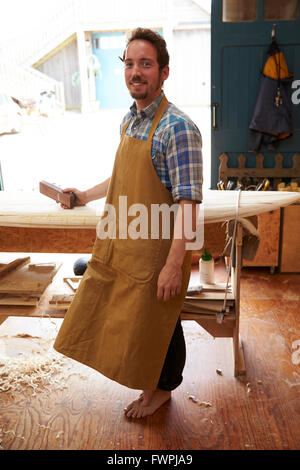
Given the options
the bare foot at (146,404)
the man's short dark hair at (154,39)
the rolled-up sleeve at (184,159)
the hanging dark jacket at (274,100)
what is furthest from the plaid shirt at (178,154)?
the hanging dark jacket at (274,100)

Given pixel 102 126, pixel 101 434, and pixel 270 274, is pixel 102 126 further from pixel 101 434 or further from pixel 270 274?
pixel 101 434

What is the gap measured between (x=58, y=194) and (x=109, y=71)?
28.1 feet

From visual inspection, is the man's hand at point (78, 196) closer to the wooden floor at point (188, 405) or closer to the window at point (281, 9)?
the wooden floor at point (188, 405)

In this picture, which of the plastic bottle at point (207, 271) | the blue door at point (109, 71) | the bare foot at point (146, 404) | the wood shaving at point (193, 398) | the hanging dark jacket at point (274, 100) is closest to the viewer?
the bare foot at point (146, 404)

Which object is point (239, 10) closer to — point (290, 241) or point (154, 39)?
point (290, 241)

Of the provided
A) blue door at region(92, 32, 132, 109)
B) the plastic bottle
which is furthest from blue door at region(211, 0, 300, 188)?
blue door at region(92, 32, 132, 109)

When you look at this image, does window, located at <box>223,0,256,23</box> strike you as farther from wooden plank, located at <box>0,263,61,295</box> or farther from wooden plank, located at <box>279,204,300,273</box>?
wooden plank, located at <box>0,263,61,295</box>

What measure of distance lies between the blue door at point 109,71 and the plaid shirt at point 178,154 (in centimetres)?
873

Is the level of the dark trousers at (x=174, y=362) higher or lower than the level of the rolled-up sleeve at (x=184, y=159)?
lower

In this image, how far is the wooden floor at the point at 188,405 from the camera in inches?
68.2

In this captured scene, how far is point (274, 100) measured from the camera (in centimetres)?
337

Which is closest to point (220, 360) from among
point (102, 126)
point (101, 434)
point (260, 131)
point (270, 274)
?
point (101, 434)

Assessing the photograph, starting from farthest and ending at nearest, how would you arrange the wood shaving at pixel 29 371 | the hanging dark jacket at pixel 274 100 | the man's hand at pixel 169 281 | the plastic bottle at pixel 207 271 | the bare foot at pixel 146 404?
the hanging dark jacket at pixel 274 100 < the plastic bottle at pixel 207 271 < the wood shaving at pixel 29 371 < the bare foot at pixel 146 404 < the man's hand at pixel 169 281

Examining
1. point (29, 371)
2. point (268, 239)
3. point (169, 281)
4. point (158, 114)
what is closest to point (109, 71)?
point (268, 239)
